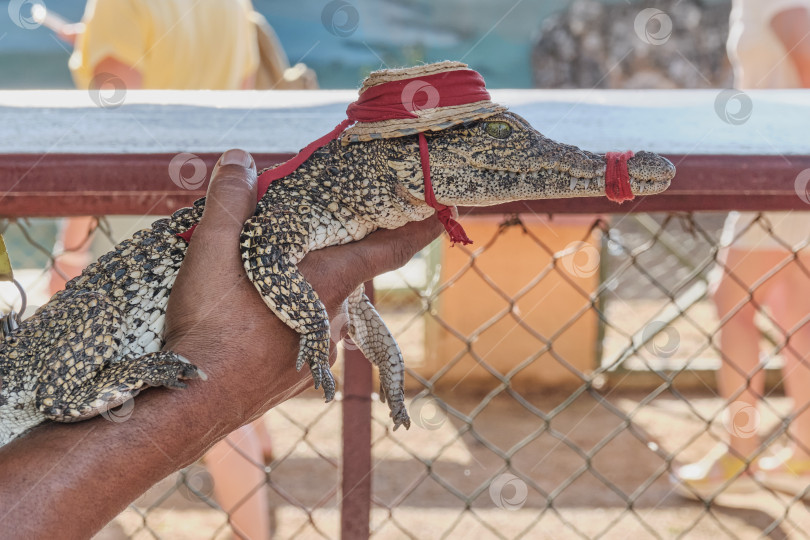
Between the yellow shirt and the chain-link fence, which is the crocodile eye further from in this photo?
the yellow shirt

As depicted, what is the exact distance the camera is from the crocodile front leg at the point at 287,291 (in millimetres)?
1587

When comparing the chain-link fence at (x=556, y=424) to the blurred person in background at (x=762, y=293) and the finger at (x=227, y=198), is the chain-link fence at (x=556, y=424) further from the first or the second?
the finger at (x=227, y=198)

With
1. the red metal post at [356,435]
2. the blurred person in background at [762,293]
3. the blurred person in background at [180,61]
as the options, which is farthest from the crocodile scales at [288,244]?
the blurred person in background at [762,293]

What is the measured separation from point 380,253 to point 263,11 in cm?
899

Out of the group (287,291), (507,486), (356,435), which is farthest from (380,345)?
(507,486)

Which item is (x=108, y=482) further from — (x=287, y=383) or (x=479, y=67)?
(x=479, y=67)

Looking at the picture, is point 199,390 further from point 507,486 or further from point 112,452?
point 507,486

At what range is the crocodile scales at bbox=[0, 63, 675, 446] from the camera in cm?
154

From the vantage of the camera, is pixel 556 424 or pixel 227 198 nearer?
pixel 227 198

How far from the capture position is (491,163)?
→ 160 cm

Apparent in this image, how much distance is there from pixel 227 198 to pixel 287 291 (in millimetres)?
223

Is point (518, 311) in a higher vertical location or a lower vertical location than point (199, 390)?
higher

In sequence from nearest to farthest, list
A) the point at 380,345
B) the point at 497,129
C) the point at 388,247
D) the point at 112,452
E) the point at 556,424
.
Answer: the point at 112,452, the point at 497,129, the point at 388,247, the point at 380,345, the point at 556,424

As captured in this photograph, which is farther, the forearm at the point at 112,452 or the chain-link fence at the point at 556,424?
the chain-link fence at the point at 556,424
